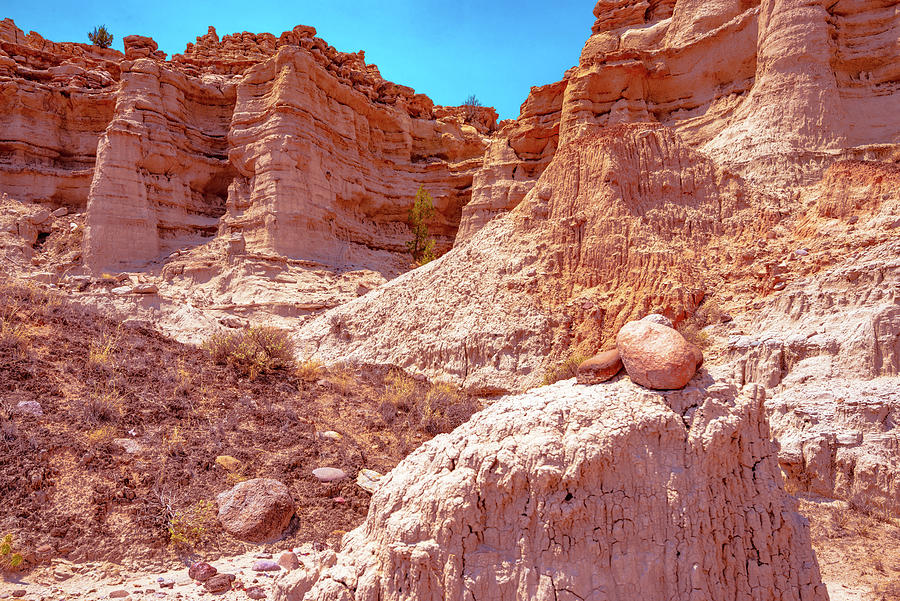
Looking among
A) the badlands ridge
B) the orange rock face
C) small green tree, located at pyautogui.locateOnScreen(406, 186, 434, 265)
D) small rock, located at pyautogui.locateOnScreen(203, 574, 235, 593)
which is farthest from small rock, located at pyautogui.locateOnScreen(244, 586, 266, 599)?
small green tree, located at pyautogui.locateOnScreen(406, 186, 434, 265)

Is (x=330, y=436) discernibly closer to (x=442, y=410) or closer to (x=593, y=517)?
(x=442, y=410)

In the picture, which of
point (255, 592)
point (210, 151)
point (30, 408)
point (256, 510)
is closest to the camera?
point (255, 592)

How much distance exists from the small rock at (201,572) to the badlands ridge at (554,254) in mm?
1482

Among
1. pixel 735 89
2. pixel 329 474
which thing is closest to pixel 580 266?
pixel 329 474

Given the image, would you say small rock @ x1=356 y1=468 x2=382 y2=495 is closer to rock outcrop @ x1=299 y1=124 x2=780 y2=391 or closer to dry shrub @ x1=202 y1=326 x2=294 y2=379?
dry shrub @ x1=202 y1=326 x2=294 y2=379

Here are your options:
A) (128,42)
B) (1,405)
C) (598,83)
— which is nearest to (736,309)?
(1,405)

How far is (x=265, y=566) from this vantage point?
4.76 meters

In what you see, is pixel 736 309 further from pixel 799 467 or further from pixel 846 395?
pixel 799 467

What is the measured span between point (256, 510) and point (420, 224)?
880 inches

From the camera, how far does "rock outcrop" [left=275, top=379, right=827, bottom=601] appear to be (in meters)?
3.12

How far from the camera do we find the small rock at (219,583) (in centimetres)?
433

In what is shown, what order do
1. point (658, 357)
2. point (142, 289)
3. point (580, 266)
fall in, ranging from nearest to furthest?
1. point (658, 357)
2. point (580, 266)
3. point (142, 289)

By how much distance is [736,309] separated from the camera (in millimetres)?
9328

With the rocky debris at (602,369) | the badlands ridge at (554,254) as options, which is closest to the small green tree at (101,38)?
the badlands ridge at (554,254)
